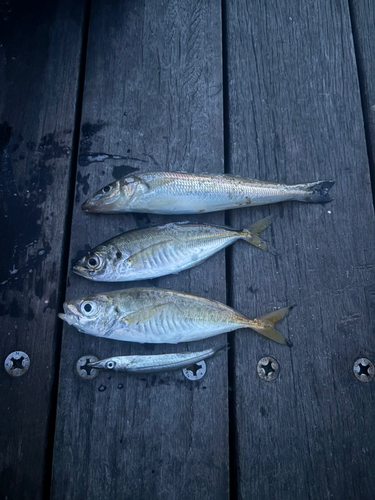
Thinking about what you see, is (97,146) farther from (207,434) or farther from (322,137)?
(207,434)

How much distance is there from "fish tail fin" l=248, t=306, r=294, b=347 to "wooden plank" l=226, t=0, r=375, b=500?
0.08 m

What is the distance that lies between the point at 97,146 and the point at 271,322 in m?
1.81

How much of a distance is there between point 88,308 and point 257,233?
1259mm

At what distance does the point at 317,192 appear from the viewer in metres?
2.55

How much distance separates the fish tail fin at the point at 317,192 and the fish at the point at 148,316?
1048mm

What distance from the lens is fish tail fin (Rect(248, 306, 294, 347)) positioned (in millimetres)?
2295

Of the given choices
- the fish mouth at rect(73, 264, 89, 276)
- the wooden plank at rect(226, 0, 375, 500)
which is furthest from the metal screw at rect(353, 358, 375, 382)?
the fish mouth at rect(73, 264, 89, 276)

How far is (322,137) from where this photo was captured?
2.76 m

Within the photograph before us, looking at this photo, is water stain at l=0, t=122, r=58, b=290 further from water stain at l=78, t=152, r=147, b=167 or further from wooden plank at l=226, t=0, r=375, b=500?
wooden plank at l=226, t=0, r=375, b=500

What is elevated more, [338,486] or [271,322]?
[271,322]

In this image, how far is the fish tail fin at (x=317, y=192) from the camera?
98.8 inches

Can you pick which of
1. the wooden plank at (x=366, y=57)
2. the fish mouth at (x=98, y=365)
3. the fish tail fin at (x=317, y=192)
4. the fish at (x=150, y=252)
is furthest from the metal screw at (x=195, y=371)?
the wooden plank at (x=366, y=57)

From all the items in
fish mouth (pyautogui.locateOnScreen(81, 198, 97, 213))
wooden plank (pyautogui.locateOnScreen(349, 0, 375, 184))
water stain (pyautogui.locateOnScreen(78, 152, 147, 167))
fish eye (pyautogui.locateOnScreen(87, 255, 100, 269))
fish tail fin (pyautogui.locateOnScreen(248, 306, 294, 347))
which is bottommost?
fish tail fin (pyautogui.locateOnScreen(248, 306, 294, 347))

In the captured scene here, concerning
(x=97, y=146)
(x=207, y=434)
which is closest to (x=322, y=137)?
(x=97, y=146)
